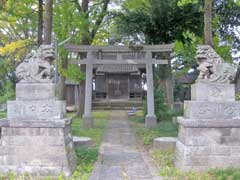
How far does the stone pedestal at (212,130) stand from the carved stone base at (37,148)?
8.10 feet

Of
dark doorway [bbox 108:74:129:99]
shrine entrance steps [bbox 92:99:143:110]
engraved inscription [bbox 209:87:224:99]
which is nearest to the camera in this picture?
engraved inscription [bbox 209:87:224:99]

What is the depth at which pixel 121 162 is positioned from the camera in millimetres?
9094

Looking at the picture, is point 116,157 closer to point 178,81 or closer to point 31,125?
point 31,125

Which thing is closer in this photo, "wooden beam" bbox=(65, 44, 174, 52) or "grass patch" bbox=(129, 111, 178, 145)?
"grass patch" bbox=(129, 111, 178, 145)

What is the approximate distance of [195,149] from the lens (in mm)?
7684

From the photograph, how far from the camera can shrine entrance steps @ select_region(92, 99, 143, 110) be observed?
107 feet

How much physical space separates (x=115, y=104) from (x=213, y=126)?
25.8 m

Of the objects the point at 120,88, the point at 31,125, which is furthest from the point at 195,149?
the point at 120,88

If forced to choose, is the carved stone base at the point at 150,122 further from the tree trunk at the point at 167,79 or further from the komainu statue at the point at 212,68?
the komainu statue at the point at 212,68

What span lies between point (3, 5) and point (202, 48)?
886 centimetres

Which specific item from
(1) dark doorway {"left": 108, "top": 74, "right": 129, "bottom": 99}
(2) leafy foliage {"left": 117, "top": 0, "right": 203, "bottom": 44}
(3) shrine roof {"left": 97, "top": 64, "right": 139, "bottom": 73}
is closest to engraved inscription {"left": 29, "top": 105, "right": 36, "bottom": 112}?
(2) leafy foliage {"left": 117, "top": 0, "right": 203, "bottom": 44}

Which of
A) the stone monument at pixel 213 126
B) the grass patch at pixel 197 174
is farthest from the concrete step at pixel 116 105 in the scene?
the stone monument at pixel 213 126

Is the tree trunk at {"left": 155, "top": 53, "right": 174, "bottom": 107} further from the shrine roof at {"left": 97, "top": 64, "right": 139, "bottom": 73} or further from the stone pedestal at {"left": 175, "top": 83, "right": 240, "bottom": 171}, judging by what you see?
the stone pedestal at {"left": 175, "top": 83, "right": 240, "bottom": 171}

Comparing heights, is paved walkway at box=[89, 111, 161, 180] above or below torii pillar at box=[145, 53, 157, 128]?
below
